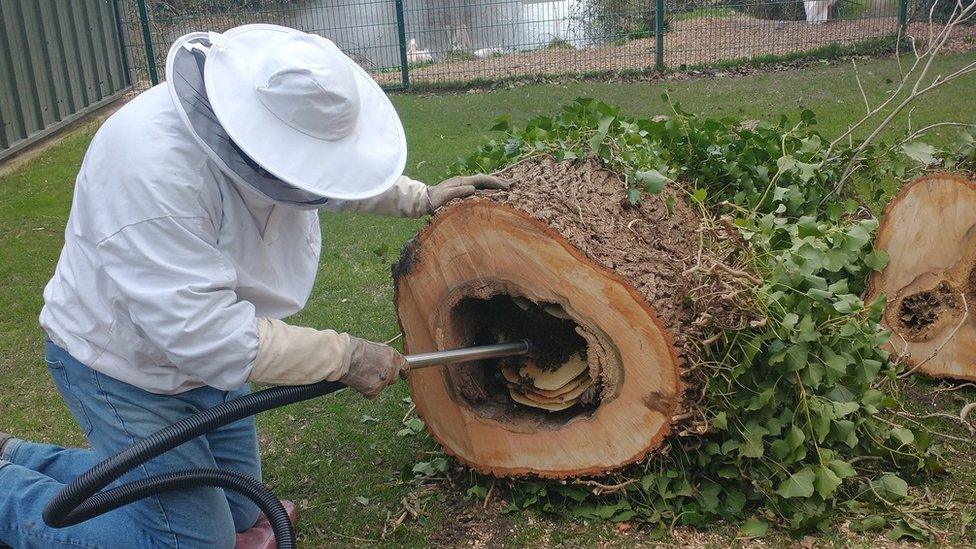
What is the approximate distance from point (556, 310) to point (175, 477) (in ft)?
4.33

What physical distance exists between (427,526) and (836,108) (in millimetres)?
6793

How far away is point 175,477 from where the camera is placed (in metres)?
2.57

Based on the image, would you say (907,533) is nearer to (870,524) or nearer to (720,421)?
(870,524)

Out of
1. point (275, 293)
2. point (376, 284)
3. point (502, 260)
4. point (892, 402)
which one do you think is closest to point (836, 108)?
point (376, 284)

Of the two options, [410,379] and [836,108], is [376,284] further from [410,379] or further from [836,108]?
[836,108]

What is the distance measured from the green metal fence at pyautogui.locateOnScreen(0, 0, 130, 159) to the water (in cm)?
249

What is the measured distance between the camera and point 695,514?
308cm

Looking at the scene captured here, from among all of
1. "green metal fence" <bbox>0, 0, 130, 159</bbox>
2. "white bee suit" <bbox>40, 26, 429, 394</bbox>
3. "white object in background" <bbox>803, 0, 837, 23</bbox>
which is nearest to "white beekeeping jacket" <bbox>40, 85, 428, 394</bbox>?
"white bee suit" <bbox>40, 26, 429, 394</bbox>

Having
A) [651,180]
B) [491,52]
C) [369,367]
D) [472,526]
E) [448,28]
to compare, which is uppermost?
[448,28]

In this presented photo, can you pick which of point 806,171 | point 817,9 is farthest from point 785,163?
point 817,9

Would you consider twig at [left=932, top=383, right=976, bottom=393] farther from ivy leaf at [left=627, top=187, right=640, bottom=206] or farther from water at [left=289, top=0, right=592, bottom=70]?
water at [left=289, top=0, right=592, bottom=70]

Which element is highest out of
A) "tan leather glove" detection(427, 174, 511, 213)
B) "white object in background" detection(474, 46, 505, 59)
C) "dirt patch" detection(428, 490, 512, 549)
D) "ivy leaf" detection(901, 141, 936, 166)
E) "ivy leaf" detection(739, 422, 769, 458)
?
"white object in background" detection(474, 46, 505, 59)

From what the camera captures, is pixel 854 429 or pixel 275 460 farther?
pixel 275 460

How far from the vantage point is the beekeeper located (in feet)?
7.74
